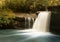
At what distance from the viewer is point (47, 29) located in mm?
13055

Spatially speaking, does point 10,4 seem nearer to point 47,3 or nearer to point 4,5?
point 4,5

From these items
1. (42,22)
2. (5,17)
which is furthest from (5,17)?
(42,22)

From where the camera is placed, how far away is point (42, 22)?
13867 millimetres

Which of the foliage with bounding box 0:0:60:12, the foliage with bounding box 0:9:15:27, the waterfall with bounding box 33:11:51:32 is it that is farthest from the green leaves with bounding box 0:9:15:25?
the waterfall with bounding box 33:11:51:32

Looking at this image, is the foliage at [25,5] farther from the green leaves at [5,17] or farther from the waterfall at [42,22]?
the waterfall at [42,22]

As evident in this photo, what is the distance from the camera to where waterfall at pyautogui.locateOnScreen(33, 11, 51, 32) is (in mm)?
13312

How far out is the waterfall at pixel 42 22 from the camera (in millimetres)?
13312

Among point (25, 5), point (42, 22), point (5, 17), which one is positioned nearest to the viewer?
point (42, 22)

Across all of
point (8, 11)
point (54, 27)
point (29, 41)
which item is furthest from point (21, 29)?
point (29, 41)

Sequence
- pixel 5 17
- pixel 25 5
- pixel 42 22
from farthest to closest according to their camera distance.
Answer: pixel 25 5
pixel 5 17
pixel 42 22

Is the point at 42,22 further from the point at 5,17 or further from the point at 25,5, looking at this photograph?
the point at 25,5

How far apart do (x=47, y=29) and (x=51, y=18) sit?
28.0 inches

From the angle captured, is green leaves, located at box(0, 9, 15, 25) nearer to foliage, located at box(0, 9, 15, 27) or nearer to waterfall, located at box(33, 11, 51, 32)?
foliage, located at box(0, 9, 15, 27)

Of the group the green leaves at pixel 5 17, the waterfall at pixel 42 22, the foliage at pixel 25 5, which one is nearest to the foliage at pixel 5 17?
the green leaves at pixel 5 17
